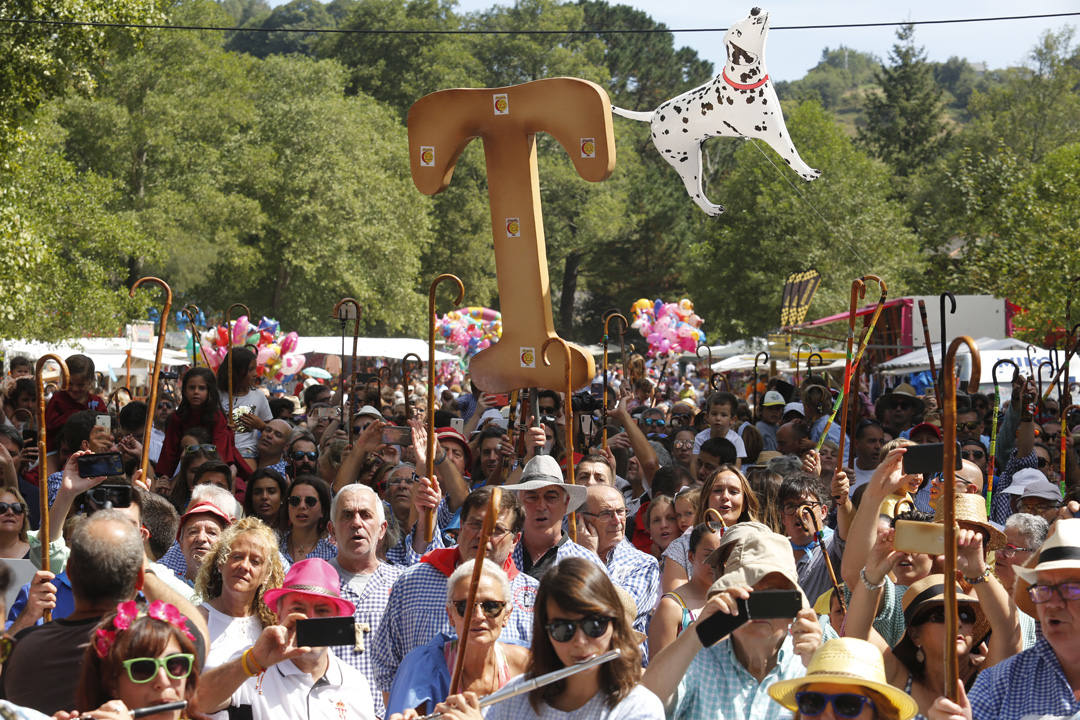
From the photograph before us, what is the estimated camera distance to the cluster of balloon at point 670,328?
27.0 meters

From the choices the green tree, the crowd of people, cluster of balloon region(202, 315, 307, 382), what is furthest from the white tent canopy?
the green tree

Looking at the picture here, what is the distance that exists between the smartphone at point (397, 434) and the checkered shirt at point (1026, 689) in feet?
12.1

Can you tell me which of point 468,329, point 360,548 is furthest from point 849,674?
point 468,329

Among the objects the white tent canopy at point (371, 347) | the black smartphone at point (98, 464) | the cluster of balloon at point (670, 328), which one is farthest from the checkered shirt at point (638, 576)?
the white tent canopy at point (371, 347)

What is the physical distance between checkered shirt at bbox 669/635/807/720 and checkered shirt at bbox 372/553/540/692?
1.05 meters

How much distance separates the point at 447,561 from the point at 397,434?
74.2 inches

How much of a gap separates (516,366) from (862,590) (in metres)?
3.03

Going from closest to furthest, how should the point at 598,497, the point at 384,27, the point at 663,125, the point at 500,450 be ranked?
the point at 598,497 → the point at 500,450 → the point at 663,125 → the point at 384,27

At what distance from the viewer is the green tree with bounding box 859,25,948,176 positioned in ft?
220

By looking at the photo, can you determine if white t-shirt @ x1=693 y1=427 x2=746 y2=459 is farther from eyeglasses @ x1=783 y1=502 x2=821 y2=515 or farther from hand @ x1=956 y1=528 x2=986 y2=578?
hand @ x1=956 y1=528 x2=986 y2=578

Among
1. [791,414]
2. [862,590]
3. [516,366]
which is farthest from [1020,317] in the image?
[862,590]

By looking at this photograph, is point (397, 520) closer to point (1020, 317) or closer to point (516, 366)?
point (516, 366)

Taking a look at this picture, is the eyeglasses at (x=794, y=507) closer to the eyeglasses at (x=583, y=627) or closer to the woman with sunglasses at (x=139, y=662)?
the eyeglasses at (x=583, y=627)

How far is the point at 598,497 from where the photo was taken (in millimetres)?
6195
